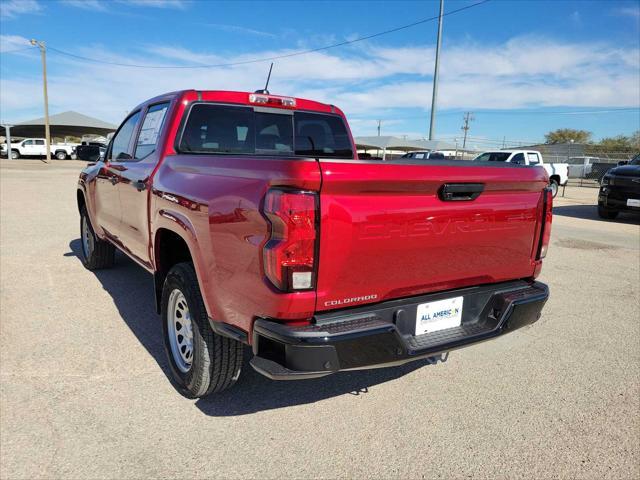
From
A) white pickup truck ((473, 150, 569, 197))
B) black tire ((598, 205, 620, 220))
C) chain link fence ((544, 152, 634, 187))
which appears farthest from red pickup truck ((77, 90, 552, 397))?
chain link fence ((544, 152, 634, 187))

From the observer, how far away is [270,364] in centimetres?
221

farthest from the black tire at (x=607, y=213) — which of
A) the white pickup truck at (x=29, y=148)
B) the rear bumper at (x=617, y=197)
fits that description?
the white pickup truck at (x=29, y=148)

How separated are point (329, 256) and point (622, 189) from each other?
38.5ft

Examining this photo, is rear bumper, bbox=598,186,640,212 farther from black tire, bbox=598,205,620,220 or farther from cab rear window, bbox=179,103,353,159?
cab rear window, bbox=179,103,353,159

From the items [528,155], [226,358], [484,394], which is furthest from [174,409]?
[528,155]

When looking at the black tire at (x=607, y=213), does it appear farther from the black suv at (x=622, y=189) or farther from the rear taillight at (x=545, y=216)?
the rear taillight at (x=545, y=216)

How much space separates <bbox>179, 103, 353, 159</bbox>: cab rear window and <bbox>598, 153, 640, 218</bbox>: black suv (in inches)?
371

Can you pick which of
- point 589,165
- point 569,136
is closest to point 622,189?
point 589,165

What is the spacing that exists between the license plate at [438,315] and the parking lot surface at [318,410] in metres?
0.64

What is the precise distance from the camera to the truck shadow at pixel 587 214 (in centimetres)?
1236

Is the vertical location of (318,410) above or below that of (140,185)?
below

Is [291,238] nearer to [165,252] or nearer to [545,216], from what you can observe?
[165,252]

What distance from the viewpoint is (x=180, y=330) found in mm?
3170

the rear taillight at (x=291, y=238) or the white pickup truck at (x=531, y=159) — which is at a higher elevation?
the white pickup truck at (x=531, y=159)
